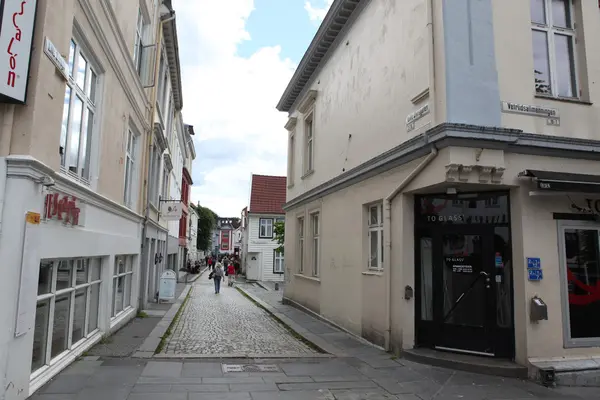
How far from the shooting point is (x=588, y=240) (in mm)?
7699

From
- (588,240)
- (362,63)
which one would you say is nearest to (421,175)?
(588,240)

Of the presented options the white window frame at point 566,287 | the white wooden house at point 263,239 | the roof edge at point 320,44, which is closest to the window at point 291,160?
the roof edge at point 320,44

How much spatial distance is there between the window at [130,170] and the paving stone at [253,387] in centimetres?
667

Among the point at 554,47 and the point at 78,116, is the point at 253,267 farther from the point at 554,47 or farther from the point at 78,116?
the point at 554,47

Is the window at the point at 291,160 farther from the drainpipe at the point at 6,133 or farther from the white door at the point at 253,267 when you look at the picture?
the white door at the point at 253,267

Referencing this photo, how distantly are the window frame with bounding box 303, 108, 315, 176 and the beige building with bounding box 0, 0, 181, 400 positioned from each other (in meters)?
5.59

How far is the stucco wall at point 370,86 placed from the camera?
331 inches

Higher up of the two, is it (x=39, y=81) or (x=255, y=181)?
(x=255, y=181)

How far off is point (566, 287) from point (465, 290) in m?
1.55

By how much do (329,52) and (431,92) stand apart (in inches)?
267

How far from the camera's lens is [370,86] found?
10.4 m

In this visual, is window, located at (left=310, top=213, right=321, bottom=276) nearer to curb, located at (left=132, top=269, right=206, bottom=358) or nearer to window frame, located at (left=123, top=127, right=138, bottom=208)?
curb, located at (left=132, top=269, right=206, bottom=358)

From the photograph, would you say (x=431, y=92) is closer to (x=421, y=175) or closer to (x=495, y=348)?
(x=421, y=175)

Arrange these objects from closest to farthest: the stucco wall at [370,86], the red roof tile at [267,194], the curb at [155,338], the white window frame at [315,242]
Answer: the curb at [155,338] → the stucco wall at [370,86] → the white window frame at [315,242] → the red roof tile at [267,194]
